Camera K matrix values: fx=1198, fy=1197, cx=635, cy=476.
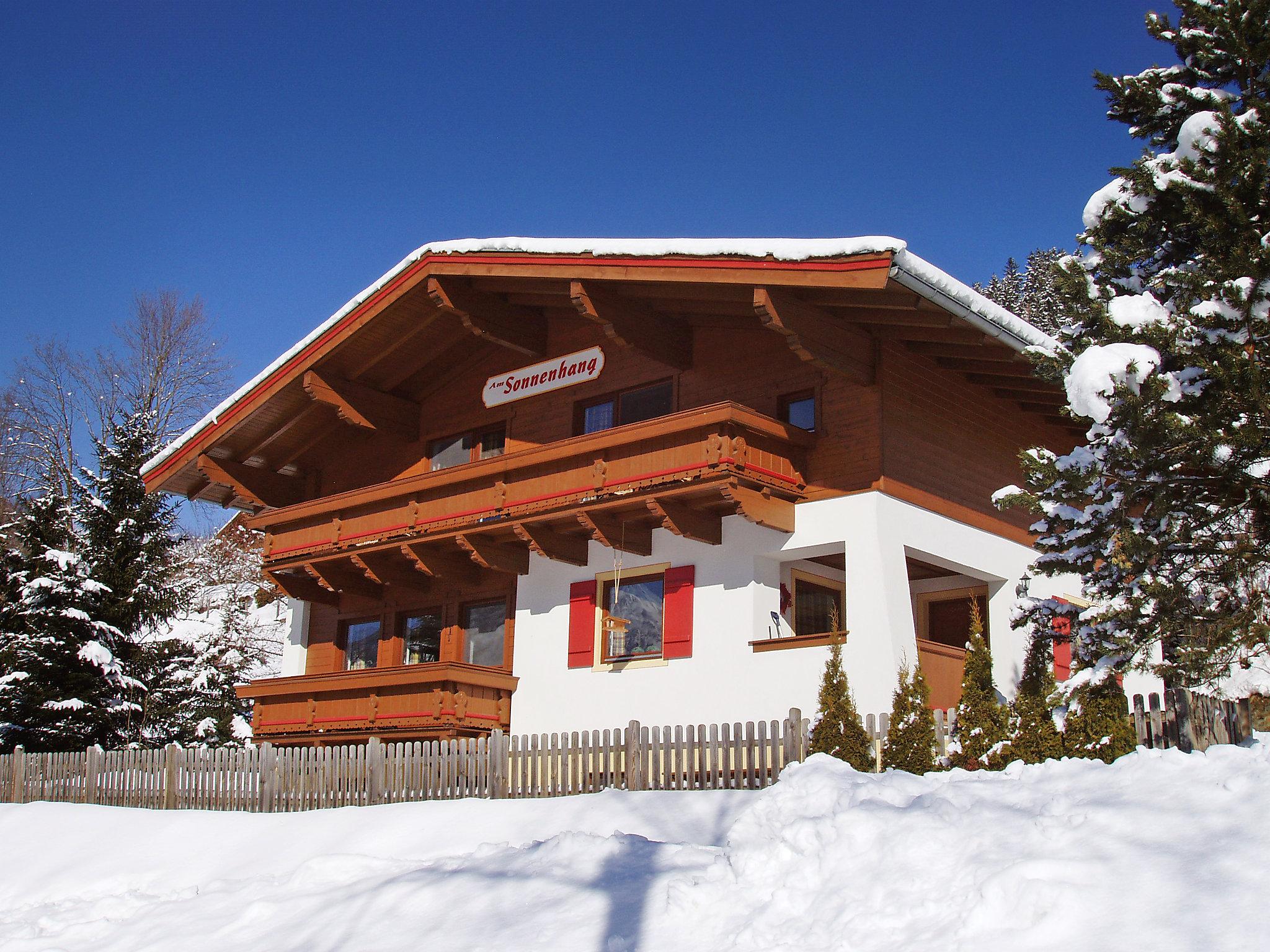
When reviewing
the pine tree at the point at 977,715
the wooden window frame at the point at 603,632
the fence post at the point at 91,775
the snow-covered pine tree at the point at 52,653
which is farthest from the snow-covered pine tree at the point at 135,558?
the pine tree at the point at 977,715

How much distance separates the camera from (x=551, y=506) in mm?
17984

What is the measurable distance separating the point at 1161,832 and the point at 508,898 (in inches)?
172

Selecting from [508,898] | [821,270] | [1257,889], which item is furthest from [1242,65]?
[508,898]

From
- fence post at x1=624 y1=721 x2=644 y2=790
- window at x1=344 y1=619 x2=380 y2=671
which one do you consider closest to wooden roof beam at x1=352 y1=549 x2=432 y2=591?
window at x1=344 y1=619 x2=380 y2=671

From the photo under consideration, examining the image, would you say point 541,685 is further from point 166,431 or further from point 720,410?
point 166,431

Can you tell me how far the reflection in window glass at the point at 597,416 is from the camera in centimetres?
1995

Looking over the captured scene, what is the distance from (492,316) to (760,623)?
23.6 ft

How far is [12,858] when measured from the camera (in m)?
17.1

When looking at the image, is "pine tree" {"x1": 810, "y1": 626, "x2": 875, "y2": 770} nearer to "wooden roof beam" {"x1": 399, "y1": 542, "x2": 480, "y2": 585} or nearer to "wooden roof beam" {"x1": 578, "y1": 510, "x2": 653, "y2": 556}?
"wooden roof beam" {"x1": 578, "y1": 510, "x2": 653, "y2": 556}

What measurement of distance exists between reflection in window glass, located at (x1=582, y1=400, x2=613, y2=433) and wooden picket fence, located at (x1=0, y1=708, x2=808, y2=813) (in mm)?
5412

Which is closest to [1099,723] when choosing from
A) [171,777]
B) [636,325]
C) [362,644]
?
[636,325]

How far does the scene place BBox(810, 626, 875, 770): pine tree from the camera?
521 inches

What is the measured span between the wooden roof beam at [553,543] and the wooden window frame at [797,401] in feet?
12.4

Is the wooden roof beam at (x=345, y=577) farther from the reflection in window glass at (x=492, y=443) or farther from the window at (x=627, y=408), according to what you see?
the window at (x=627, y=408)
